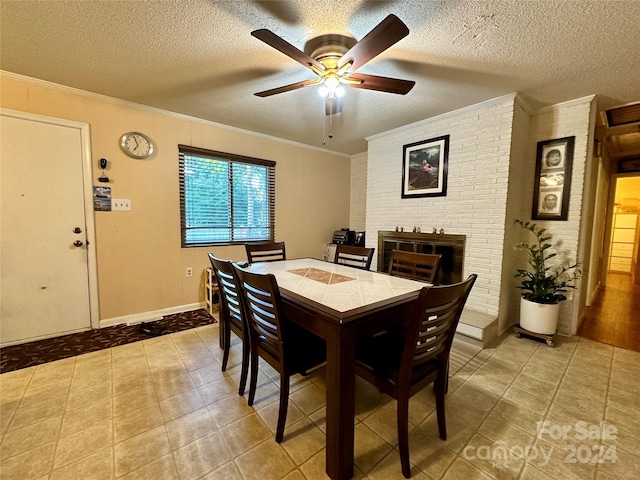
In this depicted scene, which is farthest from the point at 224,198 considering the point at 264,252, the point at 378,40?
the point at 378,40

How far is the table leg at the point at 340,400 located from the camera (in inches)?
46.4

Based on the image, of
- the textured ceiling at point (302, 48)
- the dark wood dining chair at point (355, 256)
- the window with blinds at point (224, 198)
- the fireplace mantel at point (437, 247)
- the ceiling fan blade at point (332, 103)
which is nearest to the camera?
the textured ceiling at point (302, 48)

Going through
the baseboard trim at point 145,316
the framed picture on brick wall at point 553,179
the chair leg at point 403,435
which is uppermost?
the framed picture on brick wall at point 553,179

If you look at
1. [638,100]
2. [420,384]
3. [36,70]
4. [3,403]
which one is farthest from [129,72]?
[638,100]

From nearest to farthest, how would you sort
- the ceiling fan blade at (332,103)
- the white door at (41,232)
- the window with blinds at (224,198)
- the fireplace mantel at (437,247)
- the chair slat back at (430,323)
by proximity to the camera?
the chair slat back at (430,323)
the ceiling fan blade at (332,103)
the white door at (41,232)
the fireplace mantel at (437,247)
the window with blinds at (224,198)

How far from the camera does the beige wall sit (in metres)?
2.57

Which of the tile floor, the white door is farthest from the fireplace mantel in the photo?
the white door

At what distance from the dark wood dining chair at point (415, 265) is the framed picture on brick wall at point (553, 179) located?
1.77 meters

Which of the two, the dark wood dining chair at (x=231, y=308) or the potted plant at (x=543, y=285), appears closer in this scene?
the dark wood dining chair at (x=231, y=308)

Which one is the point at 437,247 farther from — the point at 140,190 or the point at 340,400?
the point at 140,190

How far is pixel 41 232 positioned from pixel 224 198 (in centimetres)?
184

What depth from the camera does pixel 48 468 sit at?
1.28m

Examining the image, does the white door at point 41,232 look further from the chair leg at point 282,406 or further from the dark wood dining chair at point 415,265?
the dark wood dining chair at point 415,265

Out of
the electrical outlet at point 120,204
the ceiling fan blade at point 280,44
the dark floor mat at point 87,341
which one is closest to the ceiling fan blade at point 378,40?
the ceiling fan blade at point 280,44
